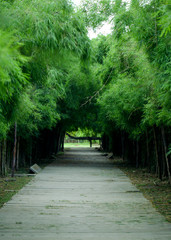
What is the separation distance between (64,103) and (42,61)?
9.32m

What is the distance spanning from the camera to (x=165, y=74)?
14.7ft

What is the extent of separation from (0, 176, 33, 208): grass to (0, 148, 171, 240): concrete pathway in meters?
0.20

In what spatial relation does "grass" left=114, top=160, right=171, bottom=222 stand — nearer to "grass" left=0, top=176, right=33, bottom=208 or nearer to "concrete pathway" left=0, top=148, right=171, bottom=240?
"concrete pathway" left=0, top=148, right=171, bottom=240

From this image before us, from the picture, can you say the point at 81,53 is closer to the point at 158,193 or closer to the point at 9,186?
the point at 158,193

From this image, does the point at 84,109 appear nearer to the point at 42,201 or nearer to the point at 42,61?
the point at 42,201

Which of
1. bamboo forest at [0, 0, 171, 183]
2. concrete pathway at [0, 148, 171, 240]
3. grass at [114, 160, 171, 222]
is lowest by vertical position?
grass at [114, 160, 171, 222]

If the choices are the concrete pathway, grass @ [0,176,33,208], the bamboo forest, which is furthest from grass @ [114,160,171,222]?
grass @ [0,176,33,208]

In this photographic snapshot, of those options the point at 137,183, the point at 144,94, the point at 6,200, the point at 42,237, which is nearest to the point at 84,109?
the point at 137,183

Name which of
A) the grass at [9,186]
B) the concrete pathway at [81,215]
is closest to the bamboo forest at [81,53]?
the grass at [9,186]

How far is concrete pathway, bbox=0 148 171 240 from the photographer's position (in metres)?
3.65

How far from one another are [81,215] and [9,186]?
333 cm

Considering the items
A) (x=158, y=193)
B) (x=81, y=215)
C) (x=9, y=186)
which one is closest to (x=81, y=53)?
(x=81, y=215)

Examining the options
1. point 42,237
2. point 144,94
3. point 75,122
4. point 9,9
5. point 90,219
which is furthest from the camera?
point 75,122

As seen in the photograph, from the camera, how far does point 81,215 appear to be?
15.0 feet
